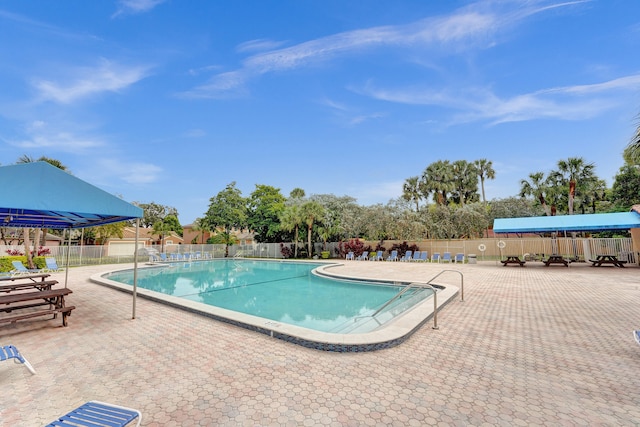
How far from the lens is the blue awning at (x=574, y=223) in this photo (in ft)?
49.9

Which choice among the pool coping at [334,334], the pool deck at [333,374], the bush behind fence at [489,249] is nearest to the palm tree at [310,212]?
the bush behind fence at [489,249]

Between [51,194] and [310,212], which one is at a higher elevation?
[310,212]

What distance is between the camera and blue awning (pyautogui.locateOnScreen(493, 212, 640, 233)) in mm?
15219

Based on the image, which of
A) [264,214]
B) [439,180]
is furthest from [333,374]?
[439,180]

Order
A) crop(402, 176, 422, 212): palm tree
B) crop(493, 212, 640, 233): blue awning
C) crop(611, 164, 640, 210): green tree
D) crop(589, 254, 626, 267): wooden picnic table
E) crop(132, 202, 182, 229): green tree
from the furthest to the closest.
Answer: crop(132, 202, 182, 229): green tree → crop(402, 176, 422, 212): palm tree → crop(611, 164, 640, 210): green tree → crop(589, 254, 626, 267): wooden picnic table → crop(493, 212, 640, 233): blue awning

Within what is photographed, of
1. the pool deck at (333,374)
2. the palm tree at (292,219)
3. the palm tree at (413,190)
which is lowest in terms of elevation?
the pool deck at (333,374)

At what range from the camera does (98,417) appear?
2.19 meters

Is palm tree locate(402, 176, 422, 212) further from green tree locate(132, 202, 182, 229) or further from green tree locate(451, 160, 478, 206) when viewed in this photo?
green tree locate(132, 202, 182, 229)

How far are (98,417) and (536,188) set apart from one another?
34067mm

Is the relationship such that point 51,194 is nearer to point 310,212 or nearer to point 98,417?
point 98,417

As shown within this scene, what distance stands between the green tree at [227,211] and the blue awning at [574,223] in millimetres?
24107

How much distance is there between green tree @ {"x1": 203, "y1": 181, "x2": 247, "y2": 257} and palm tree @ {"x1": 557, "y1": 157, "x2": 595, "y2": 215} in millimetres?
31202

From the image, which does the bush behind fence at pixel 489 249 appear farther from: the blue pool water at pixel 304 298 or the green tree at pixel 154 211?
the green tree at pixel 154 211

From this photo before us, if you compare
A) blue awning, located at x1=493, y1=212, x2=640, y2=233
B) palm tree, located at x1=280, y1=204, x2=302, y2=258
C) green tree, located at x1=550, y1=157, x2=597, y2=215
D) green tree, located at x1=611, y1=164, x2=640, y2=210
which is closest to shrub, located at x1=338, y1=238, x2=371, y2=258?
palm tree, located at x1=280, y1=204, x2=302, y2=258
